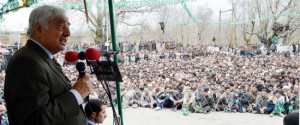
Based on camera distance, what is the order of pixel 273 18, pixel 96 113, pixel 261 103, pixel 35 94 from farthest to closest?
pixel 261 103 < pixel 273 18 < pixel 96 113 < pixel 35 94

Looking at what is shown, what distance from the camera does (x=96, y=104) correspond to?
1.28 meters

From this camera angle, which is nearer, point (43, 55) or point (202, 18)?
point (43, 55)

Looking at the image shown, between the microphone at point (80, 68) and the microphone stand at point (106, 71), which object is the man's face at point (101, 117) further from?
the microphone at point (80, 68)

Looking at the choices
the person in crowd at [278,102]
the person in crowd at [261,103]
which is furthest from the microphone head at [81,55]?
the person in crowd at [261,103]

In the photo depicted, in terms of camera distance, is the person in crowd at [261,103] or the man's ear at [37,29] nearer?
the man's ear at [37,29]

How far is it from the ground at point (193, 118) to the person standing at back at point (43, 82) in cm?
252

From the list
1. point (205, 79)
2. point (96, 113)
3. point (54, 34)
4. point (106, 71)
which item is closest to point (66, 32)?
point (54, 34)

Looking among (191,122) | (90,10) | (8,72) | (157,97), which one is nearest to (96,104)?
(8,72)

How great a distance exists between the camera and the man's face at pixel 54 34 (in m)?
0.73

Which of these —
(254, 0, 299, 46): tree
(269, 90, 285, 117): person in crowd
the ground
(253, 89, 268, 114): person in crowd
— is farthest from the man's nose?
(253, 89, 268, 114): person in crowd

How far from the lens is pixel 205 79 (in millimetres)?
3918

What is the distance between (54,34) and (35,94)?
0.17 m

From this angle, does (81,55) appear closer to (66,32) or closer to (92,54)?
(92,54)

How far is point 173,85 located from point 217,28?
132cm
